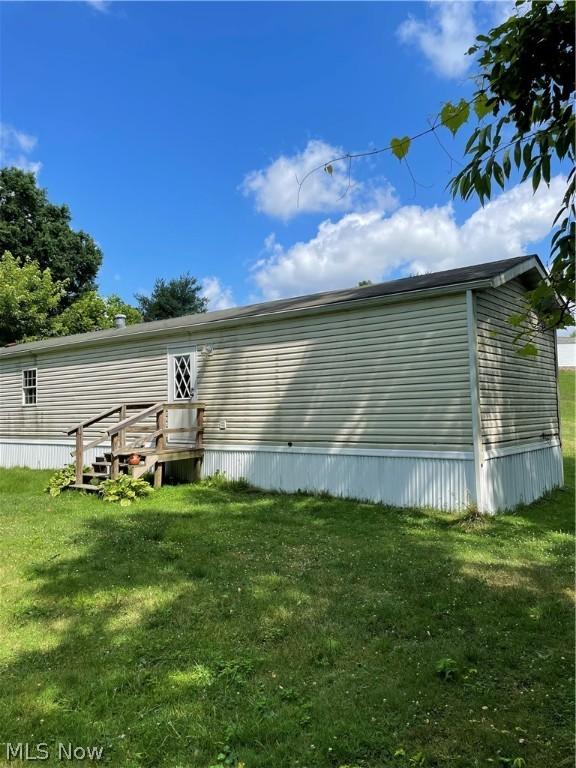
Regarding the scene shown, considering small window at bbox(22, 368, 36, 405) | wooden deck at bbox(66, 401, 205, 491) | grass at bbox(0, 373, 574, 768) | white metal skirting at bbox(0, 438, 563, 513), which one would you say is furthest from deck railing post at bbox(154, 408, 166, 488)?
small window at bbox(22, 368, 36, 405)

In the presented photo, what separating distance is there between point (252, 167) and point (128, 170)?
4888mm

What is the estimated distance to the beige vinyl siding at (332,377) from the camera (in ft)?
25.2

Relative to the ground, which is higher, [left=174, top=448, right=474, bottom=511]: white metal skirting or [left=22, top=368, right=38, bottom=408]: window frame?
[left=22, top=368, right=38, bottom=408]: window frame

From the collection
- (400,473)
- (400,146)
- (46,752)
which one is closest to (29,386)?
(400,473)

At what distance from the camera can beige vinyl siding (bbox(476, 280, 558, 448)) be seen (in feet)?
25.2

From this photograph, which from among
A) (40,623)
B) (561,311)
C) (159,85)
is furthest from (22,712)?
(159,85)

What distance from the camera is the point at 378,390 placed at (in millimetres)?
8359

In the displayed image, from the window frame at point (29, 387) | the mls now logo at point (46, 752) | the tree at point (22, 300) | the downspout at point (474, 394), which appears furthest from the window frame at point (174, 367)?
the tree at point (22, 300)

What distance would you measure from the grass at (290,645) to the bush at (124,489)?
1935mm

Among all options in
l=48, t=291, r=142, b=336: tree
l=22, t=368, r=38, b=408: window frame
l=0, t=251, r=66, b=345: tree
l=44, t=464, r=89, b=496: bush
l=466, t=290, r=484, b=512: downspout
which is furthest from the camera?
l=48, t=291, r=142, b=336: tree

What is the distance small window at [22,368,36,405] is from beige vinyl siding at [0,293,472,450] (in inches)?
142

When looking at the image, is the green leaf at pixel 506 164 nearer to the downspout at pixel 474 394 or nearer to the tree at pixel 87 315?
the downspout at pixel 474 394

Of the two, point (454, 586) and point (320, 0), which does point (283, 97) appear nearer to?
point (320, 0)

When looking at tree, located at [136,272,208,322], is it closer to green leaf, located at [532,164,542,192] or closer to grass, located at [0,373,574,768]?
grass, located at [0,373,574,768]
